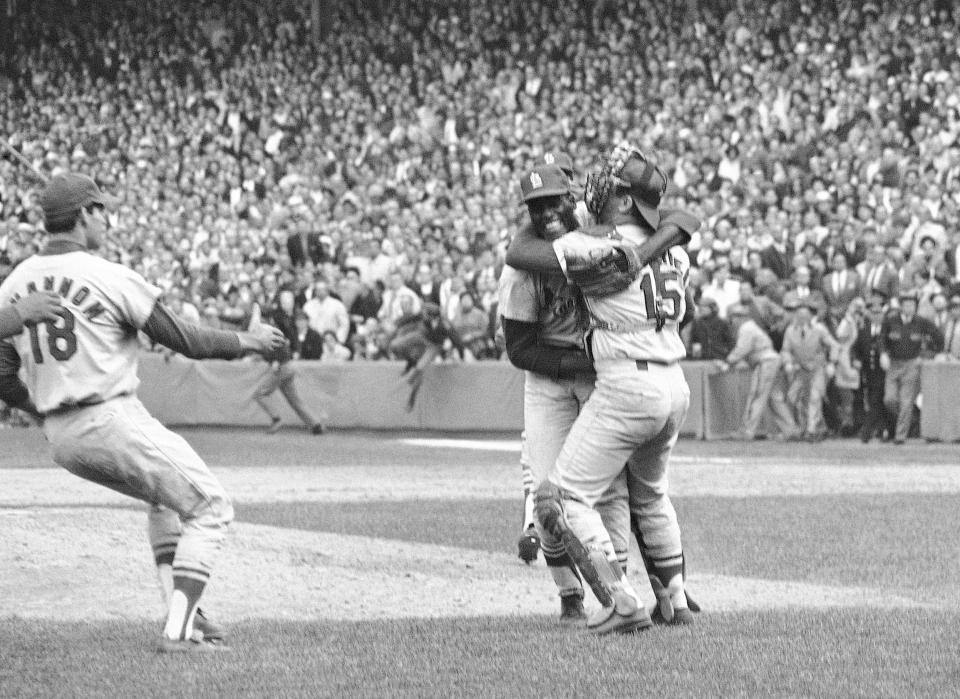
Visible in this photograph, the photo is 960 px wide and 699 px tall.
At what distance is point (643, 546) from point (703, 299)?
1331 cm

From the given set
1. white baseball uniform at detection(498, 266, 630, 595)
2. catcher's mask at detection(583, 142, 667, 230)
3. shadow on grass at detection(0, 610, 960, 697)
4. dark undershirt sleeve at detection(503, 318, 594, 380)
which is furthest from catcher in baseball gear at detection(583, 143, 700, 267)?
shadow on grass at detection(0, 610, 960, 697)

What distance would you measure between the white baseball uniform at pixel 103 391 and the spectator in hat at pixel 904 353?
13463mm

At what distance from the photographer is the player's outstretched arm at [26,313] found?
6184 millimetres

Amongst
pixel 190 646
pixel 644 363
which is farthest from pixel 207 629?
pixel 644 363

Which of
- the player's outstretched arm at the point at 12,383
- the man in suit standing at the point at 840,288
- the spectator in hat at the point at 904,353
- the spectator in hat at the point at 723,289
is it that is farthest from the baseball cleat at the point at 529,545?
the spectator in hat at the point at 723,289

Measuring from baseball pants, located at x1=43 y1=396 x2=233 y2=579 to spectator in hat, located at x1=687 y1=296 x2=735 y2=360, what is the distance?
13856mm

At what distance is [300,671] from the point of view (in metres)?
6.00

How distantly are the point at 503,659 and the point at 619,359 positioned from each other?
134cm

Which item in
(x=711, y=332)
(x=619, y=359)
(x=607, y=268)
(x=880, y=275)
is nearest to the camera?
(x=607, y=268)

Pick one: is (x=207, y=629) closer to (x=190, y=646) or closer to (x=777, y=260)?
(x=190, y=646)

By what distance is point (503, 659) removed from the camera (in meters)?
6.21

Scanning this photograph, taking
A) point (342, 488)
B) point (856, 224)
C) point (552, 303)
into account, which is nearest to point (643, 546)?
point (552, 303)

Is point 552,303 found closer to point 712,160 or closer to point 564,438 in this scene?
point 564,438

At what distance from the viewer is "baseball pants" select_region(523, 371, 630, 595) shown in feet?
23.6
